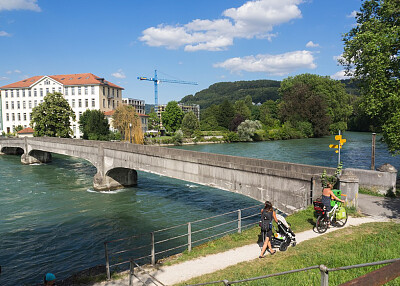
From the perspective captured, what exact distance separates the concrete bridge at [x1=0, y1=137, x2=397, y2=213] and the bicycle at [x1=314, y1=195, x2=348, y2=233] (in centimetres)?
145

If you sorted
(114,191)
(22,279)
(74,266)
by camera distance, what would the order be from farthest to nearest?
(114,191) < (74,266) < (22,279)

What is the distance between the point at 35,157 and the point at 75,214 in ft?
102

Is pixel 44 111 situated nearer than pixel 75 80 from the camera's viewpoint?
Yes

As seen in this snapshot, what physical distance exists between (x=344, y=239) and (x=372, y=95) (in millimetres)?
12366

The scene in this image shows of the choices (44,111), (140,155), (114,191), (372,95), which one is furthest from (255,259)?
(44,111)

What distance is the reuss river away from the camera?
13812mm

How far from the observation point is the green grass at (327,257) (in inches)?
251

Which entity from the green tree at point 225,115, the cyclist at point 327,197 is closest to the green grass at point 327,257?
the cyclist at point 327,197

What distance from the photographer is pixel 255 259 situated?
8.29 m

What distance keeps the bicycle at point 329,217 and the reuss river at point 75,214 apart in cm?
962

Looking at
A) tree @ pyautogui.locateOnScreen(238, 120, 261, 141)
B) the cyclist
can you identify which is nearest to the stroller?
the cyclist

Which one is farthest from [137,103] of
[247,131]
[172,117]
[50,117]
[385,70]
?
[385,70]

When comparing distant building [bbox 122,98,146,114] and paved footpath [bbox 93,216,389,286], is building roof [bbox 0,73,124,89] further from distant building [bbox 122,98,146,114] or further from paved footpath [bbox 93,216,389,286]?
paved footpath [bbox 93,216,389,286]

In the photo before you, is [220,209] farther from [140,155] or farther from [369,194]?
[369,194]
